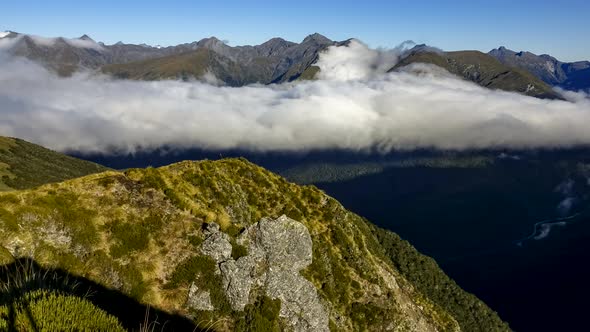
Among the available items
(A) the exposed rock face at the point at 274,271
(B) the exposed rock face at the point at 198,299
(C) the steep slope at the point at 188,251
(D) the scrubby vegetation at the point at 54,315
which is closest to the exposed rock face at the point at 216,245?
(A) the exposed rock face at the point at 274,271

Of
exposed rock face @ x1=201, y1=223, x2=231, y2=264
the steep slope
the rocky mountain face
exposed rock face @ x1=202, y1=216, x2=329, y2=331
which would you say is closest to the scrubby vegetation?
the steep slope

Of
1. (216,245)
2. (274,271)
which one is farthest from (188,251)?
(274,271)

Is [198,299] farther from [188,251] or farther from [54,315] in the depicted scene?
[54,315]

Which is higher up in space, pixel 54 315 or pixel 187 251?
pixel 54 315

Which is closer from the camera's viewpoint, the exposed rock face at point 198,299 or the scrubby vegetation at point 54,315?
the scrubby vegetation at point 54,315

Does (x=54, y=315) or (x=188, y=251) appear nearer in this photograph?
(x=54, y=315)

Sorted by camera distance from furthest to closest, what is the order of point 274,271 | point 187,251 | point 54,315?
point 274,271
point 187,251
point 54,315

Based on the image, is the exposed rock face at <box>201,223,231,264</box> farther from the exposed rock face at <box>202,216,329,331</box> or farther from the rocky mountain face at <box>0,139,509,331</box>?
the rocky mountain face at <box>0,139,509,331</box>

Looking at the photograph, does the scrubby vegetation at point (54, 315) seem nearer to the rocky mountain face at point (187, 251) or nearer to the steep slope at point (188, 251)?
the steep slope at point (188, 251)
